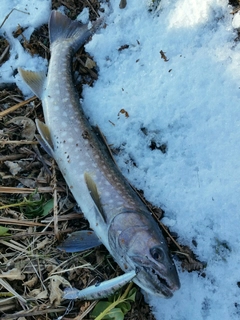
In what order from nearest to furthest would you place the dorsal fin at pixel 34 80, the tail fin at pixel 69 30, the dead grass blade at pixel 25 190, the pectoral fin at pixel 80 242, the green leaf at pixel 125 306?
1. the green leaf at pixel 125 306
2. the pectoral fin at pixel 80 242
3. the dead grass blade at pixel 25 190
4. the dorsal fin at pixel 34 80
5. the tail fin at pixel 69 30

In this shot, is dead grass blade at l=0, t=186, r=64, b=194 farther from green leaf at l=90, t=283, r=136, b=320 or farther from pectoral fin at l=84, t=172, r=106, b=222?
green leaf at l=90, t=283, r=136, b=320

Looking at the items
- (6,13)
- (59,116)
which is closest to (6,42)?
(6,13)

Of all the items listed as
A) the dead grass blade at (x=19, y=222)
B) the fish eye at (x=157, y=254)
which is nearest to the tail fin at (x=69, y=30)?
the dead grass blade at (x=19, y=222)

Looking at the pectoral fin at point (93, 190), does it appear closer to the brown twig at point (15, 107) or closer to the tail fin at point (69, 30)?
the brown twig at point (15, 107)

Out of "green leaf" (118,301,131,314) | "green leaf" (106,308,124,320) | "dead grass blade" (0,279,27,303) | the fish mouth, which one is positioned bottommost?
"dead grass blade" (0,279,27,303)

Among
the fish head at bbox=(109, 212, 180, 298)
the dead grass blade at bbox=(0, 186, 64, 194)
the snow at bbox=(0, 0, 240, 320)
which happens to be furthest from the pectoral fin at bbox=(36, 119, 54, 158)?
the fish head at bbox=(109, 212, 180, 298)
